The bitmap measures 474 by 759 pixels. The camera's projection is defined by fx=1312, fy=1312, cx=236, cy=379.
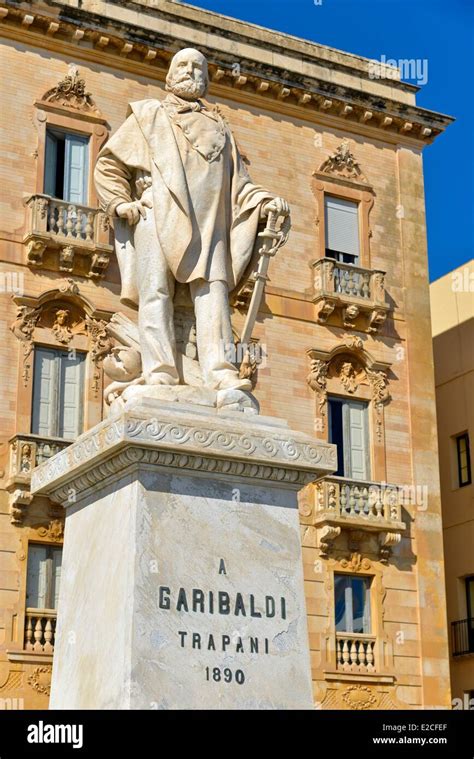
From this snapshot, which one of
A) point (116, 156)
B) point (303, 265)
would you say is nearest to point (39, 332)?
point (303, 265)

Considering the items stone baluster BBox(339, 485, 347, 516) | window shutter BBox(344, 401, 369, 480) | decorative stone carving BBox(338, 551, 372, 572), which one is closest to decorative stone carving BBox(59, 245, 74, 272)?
window shutter BBox(344, 401, 369, 480)

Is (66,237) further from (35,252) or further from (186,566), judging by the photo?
(186,566)

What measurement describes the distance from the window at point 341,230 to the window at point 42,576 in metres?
9.63

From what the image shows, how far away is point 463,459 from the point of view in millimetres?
32781

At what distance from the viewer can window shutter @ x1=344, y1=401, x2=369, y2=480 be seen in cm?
2758

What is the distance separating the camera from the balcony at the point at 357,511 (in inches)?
1032

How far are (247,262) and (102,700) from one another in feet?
10.2

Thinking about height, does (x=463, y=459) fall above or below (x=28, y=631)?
above

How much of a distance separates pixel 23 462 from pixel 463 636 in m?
12.7

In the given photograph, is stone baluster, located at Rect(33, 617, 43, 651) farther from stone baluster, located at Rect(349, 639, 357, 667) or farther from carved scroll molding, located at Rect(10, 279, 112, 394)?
stone baluster, located at Rect(349, 639, 357, 667)

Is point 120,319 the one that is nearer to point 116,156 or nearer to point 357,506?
point 116,156

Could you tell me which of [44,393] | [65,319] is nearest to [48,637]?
[44,393]

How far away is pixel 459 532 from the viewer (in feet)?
106

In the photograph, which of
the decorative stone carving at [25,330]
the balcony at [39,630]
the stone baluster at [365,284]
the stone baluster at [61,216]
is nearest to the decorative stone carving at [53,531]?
the balcony at [39,630]
